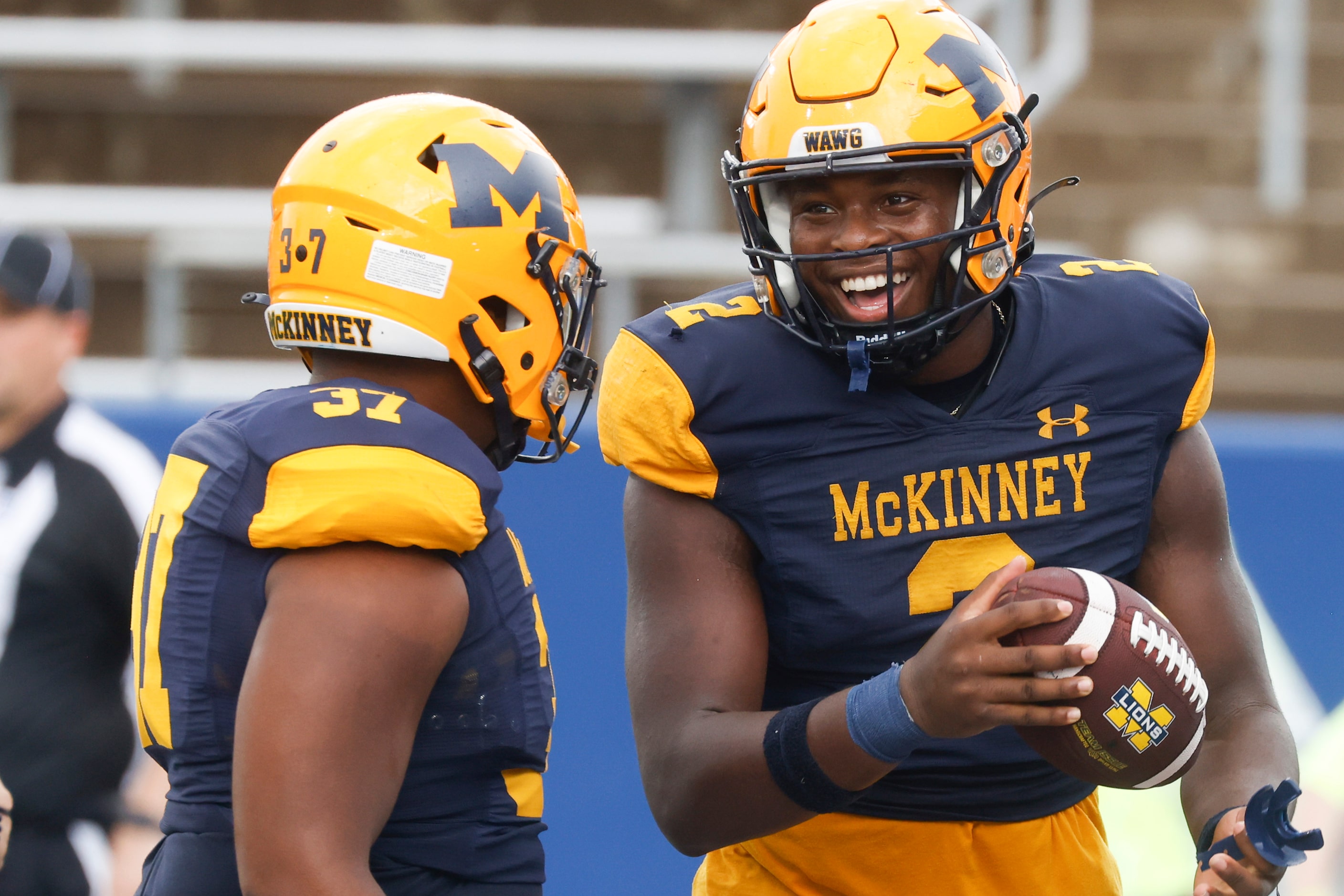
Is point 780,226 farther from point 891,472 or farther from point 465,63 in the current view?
point 465,63

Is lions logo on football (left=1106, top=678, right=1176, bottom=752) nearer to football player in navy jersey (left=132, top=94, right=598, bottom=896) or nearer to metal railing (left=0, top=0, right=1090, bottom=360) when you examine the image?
football player in navy jersey (left=132, top=94, right=598, bottom=896)

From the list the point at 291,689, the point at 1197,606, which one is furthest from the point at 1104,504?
the point at 291,689

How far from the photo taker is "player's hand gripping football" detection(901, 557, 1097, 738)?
154cm

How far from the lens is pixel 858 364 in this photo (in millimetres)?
1908

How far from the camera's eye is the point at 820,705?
1.74 m

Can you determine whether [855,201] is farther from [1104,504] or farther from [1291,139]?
[1291,139]

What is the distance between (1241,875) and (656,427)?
849mm

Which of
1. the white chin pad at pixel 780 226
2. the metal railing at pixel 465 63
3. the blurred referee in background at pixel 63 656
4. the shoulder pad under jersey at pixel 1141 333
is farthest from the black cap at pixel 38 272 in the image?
the shoulder pad under jersey at pixel 1141 333

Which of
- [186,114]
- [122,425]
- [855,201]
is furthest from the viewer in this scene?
[186,114]

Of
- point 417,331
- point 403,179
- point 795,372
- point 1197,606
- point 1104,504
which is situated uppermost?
point 403,179

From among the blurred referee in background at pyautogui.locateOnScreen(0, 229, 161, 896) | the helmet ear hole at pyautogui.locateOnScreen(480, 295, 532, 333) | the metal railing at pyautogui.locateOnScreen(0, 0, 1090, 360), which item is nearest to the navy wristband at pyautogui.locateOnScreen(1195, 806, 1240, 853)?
the helmet ear hole at pyautogui.locateOnScreen(480, 295, 532, 333)

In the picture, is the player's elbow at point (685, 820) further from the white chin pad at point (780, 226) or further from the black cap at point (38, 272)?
the black cap at point (38, 272)

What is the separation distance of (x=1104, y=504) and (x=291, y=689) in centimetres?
109

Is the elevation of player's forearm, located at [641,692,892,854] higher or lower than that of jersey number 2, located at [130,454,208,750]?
lower
